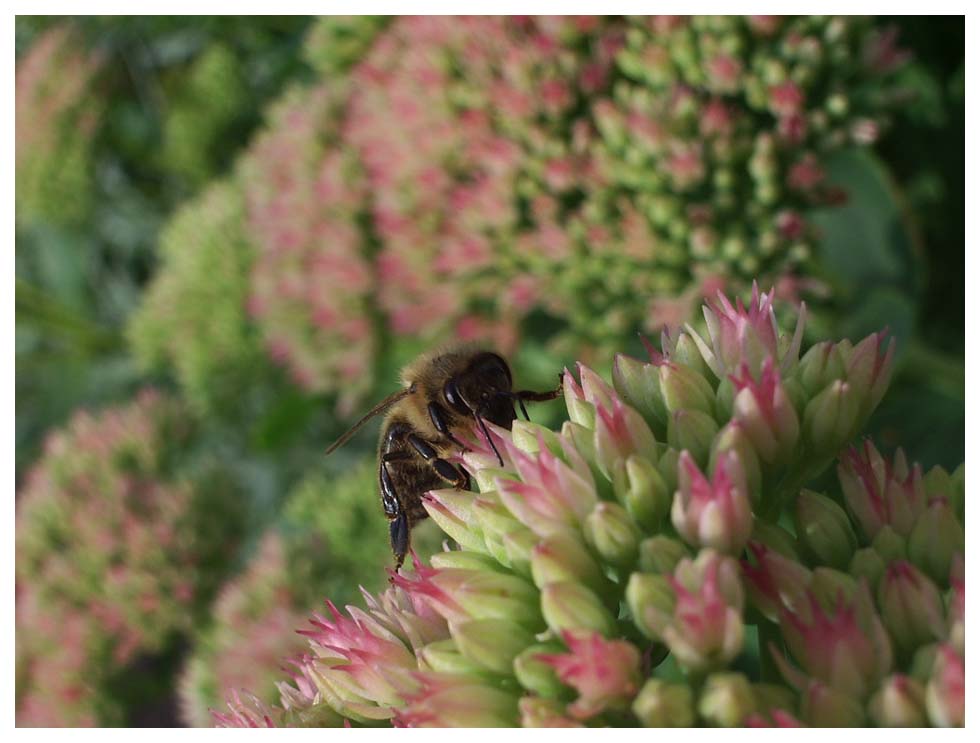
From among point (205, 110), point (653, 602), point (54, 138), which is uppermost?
point (54, 138)

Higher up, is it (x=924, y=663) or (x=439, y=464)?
(x=439, y=464)

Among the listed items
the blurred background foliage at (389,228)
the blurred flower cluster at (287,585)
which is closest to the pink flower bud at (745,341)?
the blurred background foliage at (389,228)

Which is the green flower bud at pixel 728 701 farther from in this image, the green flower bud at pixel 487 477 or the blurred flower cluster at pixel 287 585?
the blurred flower cluster at pixel 287 585

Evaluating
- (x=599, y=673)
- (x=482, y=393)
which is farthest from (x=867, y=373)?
(x=482, y=393)

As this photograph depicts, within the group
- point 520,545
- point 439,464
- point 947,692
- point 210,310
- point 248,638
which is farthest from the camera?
point 210,310

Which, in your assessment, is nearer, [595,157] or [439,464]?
[439,464]

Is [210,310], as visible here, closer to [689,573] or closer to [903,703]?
[689,573]
